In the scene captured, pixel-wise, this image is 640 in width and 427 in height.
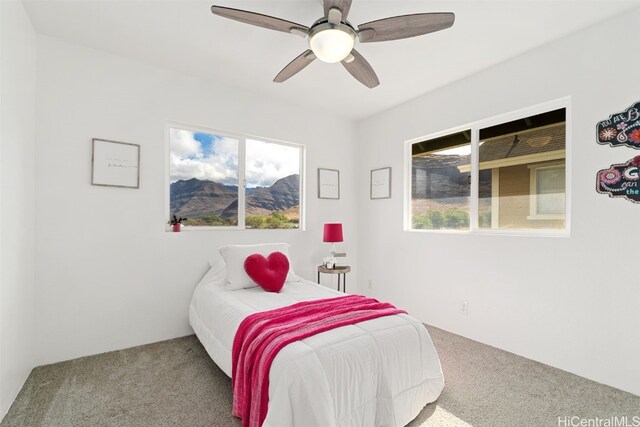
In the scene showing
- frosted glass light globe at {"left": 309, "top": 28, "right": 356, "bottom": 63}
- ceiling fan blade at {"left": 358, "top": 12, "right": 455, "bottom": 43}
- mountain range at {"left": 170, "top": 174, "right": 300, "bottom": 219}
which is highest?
ceiling fan blade at {"left": 358, "top": 12, "right": 455, "bottom": 43}

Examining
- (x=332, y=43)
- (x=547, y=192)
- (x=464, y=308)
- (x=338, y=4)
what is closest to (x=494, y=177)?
(x=547, y=192)

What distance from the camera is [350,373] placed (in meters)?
1.59

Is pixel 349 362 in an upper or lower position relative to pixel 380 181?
lower

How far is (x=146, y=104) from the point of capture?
2.92 metres

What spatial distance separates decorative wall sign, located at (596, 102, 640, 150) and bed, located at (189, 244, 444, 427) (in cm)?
196

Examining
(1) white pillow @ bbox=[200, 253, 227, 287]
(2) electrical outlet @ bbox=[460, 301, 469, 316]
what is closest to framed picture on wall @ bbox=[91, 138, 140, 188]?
(1) white pillow @ bbox=[200, 253, 227, 287]

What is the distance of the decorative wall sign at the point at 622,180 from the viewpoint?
2.11 metres

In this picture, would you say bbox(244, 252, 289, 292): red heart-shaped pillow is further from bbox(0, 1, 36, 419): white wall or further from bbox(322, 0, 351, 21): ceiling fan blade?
bbox(322, 0, 351, 21): ceiling fan blade

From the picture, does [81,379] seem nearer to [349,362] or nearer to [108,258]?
[108,258]

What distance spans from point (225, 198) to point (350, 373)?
2441 millimetres

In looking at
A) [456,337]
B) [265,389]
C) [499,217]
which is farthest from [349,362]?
[499,217]

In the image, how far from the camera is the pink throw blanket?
62.4 inches

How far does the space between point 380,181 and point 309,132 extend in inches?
45.1

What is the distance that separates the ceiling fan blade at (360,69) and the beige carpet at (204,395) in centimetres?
234
